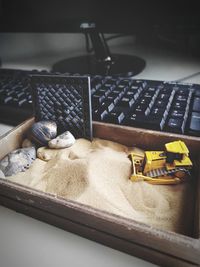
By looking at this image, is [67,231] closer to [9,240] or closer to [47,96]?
[9,240]

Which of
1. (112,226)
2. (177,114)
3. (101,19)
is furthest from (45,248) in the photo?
(101,19)

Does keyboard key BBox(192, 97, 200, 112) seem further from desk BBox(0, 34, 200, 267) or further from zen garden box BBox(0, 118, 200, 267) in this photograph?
desk BBox(0, 34, 200, 267)

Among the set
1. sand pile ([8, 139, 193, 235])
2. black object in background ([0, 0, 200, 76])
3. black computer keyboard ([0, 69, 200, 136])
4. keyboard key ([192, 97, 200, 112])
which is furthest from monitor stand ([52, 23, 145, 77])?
sand pile ([8, 139, 193, 235])

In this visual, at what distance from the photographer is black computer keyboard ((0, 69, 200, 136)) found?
417 millimetres

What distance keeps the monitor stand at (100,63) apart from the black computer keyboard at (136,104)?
0.13 metres

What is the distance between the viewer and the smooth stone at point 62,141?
1.33ft

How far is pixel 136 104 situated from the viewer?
47 cm

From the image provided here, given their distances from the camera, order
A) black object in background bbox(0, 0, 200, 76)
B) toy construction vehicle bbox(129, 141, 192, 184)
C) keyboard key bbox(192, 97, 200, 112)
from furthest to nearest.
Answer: black object in background bbox(0, 0, 200, 76), keyboard key bbox(192, 97, 200, 112), toy construction vehicle bbox(129, 141, 192, 184)

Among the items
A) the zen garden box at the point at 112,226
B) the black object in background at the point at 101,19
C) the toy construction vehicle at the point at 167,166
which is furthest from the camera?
the black object in background at the point at 101,19

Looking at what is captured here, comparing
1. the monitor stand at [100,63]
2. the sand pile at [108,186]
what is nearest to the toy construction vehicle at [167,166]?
the sand pile at [108,186]

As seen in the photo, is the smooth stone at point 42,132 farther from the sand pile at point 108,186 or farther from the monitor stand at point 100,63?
the monitor stand at point 100,63

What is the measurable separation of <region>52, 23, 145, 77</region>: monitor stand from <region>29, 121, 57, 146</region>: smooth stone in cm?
31

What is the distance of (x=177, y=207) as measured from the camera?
0.98ft

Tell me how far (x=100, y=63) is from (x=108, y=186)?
1.64ft
